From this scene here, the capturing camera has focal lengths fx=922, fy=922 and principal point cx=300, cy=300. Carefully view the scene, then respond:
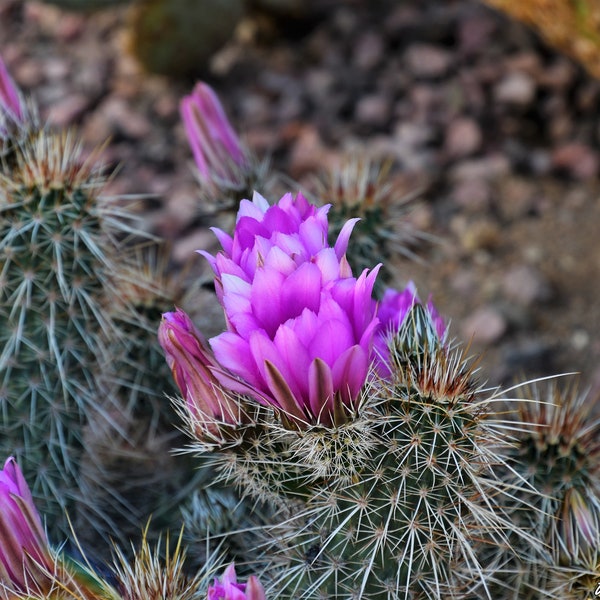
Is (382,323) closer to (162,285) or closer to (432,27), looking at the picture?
(162,285)

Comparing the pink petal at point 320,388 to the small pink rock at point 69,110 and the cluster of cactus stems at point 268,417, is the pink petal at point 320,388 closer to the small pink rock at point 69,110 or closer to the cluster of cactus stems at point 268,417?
the cluster of cactus stems at point 268,417

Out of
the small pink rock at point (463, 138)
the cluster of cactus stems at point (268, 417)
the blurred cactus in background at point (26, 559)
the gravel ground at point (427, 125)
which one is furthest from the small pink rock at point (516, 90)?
the blurred cactus in background at point (26, 559)

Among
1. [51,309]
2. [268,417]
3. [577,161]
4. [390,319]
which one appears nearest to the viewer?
[268,417]

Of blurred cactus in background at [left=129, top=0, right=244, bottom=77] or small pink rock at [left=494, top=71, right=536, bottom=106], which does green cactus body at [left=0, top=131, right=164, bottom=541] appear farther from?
small pink rock at [left=494, top=71, right=536, bottom=106]

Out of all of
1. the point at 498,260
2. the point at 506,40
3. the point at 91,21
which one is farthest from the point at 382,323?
the point at 91,21

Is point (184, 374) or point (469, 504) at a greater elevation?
point (184, 374)

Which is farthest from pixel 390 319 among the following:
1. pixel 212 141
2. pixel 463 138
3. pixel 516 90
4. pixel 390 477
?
pixel 516 90

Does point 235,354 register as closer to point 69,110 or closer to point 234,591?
point 234,591
